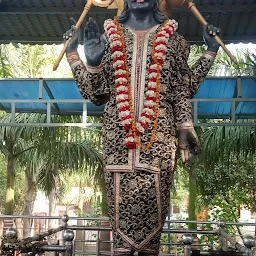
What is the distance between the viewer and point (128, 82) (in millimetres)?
2186

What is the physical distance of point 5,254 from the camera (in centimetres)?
206

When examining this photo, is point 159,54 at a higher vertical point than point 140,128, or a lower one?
higher

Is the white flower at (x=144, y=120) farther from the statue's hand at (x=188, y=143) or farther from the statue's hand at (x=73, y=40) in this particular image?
the statue's hand at (x=73, y=40)

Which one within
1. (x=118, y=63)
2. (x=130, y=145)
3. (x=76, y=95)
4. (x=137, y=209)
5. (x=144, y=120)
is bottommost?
(x=137, y=209)

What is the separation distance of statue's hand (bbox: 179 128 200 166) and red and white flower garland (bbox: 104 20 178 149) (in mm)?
168

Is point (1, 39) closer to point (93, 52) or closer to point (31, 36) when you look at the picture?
point (31, 36)

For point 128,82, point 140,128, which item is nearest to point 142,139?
point 140,128

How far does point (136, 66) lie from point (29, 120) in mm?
5351

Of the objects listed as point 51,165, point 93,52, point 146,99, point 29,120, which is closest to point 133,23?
point 93,52

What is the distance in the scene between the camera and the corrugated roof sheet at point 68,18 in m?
3.97

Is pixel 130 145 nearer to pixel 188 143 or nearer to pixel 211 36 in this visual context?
pixel 188 143

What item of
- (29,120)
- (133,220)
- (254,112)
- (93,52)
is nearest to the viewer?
(133,220)

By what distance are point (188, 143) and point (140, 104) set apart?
32 centimetres

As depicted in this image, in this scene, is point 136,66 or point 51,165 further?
point 51,165
